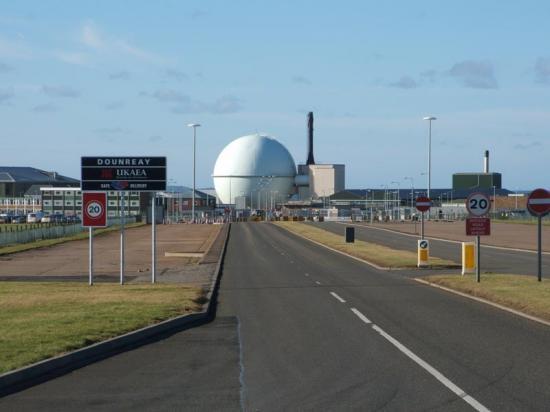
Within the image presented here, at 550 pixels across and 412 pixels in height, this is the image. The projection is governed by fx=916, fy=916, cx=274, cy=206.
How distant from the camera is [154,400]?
10016 millimetres

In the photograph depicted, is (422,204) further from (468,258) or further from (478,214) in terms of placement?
(478,214)

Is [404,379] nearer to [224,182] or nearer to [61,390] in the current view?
[61,390]

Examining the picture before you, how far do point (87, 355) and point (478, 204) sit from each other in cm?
1631

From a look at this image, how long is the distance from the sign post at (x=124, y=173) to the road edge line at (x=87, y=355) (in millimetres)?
9926

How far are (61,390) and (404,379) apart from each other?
408 cm

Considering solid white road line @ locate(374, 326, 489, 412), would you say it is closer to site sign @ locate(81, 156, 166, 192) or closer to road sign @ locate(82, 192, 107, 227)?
road sign @ locate(82, 192, 107, 227)

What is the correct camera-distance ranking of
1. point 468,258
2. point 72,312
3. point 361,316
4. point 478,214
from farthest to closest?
point 468,258
point 478,214
point 361,316
point 72,312

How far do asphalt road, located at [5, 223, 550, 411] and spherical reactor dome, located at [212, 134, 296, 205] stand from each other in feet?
441

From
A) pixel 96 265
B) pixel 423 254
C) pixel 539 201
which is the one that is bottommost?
pixel 96 265

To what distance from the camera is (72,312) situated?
710 inches

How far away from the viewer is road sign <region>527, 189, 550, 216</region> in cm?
2430

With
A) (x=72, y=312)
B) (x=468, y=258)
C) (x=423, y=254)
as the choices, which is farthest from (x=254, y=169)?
(x=72, y=312)

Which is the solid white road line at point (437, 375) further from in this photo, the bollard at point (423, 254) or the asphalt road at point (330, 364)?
the bollard at point (423, 254)

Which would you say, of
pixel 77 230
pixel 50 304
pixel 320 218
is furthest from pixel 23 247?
pixel 320 218
